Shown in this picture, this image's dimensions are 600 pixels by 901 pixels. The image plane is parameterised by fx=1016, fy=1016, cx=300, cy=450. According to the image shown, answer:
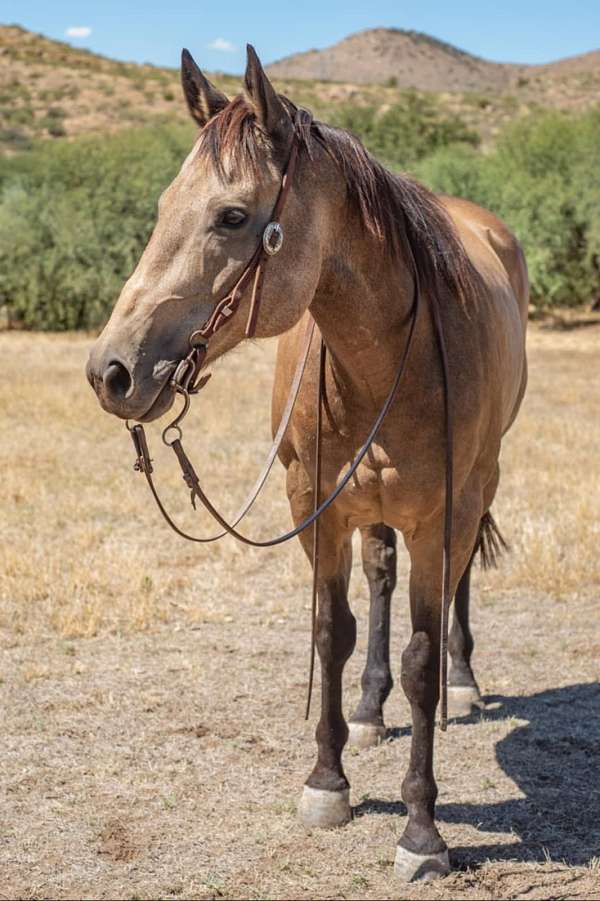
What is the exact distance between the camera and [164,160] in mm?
28625

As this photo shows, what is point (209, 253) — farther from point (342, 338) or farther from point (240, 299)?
point (342, 338)

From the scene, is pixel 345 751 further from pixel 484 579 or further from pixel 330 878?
pixel 484 579

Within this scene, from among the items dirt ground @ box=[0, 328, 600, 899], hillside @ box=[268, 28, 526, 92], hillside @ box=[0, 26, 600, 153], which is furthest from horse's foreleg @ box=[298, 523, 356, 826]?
hillside @ box=[268, 28, 526, 92]

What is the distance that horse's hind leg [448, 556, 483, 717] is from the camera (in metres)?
5.22

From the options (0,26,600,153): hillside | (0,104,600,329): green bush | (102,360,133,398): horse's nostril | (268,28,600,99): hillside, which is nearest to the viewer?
(102,360,133,398): horse's nostril

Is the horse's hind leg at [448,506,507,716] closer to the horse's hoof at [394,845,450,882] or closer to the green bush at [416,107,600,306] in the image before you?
the horse's hoof at [394,845,450,882]

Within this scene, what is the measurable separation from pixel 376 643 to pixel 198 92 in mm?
2917

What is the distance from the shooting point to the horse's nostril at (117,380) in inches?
105

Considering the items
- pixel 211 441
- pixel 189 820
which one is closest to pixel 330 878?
pixel 189 820

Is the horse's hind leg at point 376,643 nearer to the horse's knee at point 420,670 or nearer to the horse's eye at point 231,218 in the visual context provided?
the horse's knee at point 420,670

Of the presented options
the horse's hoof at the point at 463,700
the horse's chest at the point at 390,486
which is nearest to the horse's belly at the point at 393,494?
the horse's chest at the point at 390,486

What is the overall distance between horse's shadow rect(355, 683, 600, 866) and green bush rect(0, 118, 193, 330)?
69.4 feet

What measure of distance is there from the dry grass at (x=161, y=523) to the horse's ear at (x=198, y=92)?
12.3 feet

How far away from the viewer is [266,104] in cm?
282
